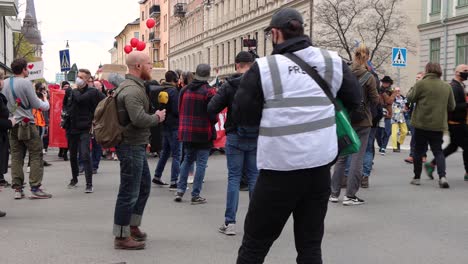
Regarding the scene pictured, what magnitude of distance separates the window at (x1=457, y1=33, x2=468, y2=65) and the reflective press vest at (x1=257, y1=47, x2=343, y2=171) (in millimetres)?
32223

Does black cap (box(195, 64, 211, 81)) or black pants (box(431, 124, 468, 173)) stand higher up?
black cap (box(195, 64, 211, 81))

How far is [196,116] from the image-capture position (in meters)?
7.94

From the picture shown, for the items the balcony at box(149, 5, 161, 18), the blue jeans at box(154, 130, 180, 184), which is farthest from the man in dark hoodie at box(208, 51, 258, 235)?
the balcony at box(149, 5, 161, 18)

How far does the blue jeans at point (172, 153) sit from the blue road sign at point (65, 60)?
12.5 m

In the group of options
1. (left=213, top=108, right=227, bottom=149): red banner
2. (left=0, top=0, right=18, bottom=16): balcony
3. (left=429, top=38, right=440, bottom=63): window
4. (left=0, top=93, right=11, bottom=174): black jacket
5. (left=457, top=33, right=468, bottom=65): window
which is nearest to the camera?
(left=0, top=93, right=11, bottom=174): black jacket

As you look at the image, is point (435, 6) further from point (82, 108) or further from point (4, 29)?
point (82, 108)

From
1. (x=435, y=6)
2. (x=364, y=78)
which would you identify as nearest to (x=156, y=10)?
(x=435, y=6)

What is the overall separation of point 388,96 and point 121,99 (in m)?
7.67

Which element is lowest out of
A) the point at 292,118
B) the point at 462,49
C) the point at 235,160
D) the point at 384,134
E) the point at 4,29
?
the point at 384,134

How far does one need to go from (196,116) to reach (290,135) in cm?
464

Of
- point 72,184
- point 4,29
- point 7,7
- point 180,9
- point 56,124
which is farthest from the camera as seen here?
point 180,9

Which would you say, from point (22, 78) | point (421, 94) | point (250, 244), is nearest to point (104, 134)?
point (250, 244)

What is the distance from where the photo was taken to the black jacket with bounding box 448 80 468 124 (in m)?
9.77

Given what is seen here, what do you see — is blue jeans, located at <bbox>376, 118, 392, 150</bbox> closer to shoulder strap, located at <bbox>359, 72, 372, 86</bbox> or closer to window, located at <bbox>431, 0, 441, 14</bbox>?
shoulder strap, located at <bbox>359, 72, 372, 86</bbox>
